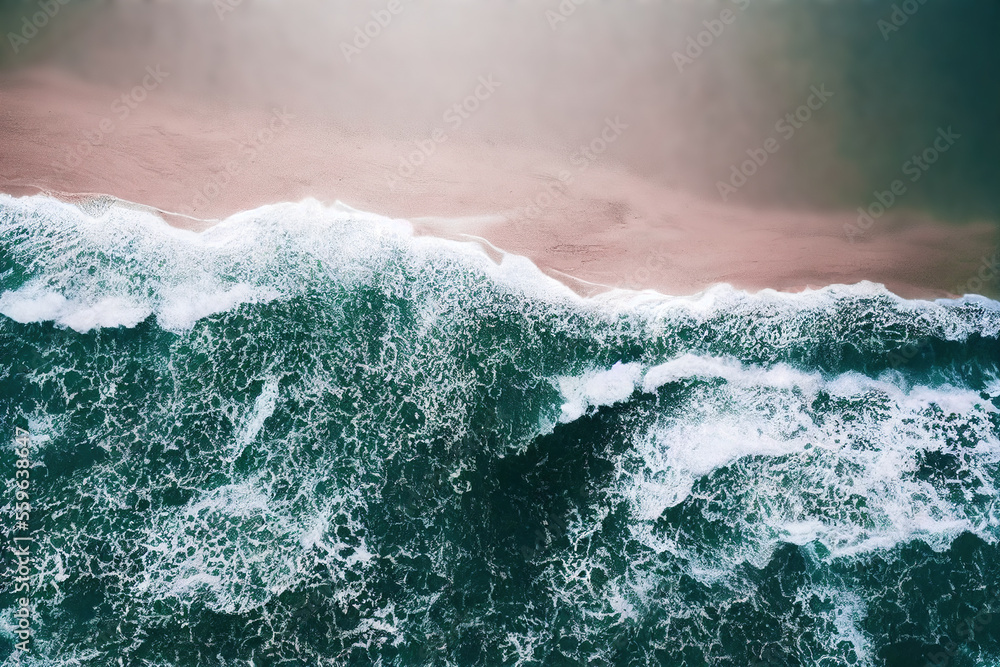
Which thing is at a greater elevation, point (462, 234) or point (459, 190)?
point (459, 190)

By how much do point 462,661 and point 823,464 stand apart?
7198 millimetres

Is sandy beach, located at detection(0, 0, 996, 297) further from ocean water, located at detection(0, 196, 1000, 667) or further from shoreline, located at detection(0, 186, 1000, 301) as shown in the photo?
ocean water, located at detection(0, 196, 1000, 667)

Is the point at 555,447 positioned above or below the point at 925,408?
below

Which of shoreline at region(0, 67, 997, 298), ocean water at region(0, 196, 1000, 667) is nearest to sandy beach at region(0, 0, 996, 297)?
shoreline at region(0, 67, 997, 298)

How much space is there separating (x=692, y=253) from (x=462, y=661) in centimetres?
829

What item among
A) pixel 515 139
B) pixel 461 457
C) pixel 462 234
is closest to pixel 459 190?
pixel 462 234

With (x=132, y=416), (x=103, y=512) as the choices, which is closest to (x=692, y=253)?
(x=132, y=416)

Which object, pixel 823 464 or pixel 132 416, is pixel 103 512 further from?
pixel 823 464

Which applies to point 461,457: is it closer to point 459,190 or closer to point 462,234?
point 462,234

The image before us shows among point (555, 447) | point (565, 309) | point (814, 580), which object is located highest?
point (565, 309)

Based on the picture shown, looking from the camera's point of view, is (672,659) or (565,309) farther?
(565,309)

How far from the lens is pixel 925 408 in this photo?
9547 mm

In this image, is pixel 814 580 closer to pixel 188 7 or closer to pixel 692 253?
pixel 692 253

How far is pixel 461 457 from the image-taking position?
30.1ft
